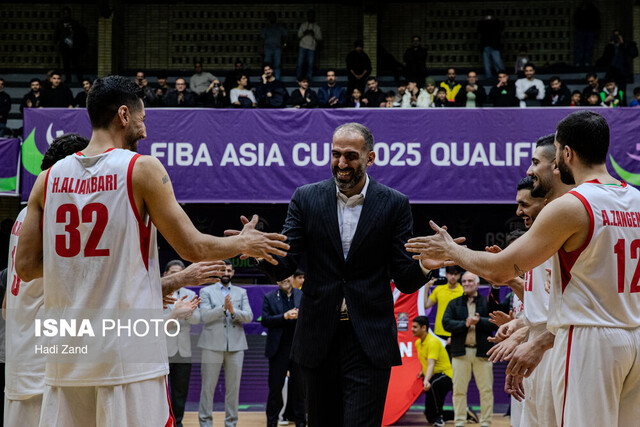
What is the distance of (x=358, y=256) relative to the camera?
475 cm

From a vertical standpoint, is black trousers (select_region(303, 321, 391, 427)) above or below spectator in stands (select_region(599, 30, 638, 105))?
below

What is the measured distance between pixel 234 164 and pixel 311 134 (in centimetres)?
152

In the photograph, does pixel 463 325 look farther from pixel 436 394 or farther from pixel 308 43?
pixel 308 43

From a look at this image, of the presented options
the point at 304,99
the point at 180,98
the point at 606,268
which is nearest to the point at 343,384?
the point at 606,268

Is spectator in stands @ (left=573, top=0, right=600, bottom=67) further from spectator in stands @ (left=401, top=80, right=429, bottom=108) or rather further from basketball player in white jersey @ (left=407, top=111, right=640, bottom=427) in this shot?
basketball player in white jersey @ (left=407, top=111, right=640, bottom=427)

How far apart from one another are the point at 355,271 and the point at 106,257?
168 cm

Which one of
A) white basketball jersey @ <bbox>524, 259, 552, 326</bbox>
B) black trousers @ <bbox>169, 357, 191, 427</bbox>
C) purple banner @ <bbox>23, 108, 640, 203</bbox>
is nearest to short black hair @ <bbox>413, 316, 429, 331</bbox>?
purple banner @ <bbox>23, 108, 640, 203</bbox>

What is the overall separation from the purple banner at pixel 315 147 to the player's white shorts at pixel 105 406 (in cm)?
1044

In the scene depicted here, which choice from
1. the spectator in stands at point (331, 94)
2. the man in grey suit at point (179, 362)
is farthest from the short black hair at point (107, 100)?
the spectator in stands at point (331, 94)

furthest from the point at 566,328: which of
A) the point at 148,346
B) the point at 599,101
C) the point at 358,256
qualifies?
the point at 599,101

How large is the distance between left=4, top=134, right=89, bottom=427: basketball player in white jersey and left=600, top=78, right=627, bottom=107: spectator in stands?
1394 cm

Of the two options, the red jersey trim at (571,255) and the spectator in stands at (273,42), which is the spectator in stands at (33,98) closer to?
the spectator in stands at (273,42)

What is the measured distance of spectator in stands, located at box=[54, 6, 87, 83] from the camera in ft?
65.6

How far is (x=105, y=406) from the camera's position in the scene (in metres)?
3.49
